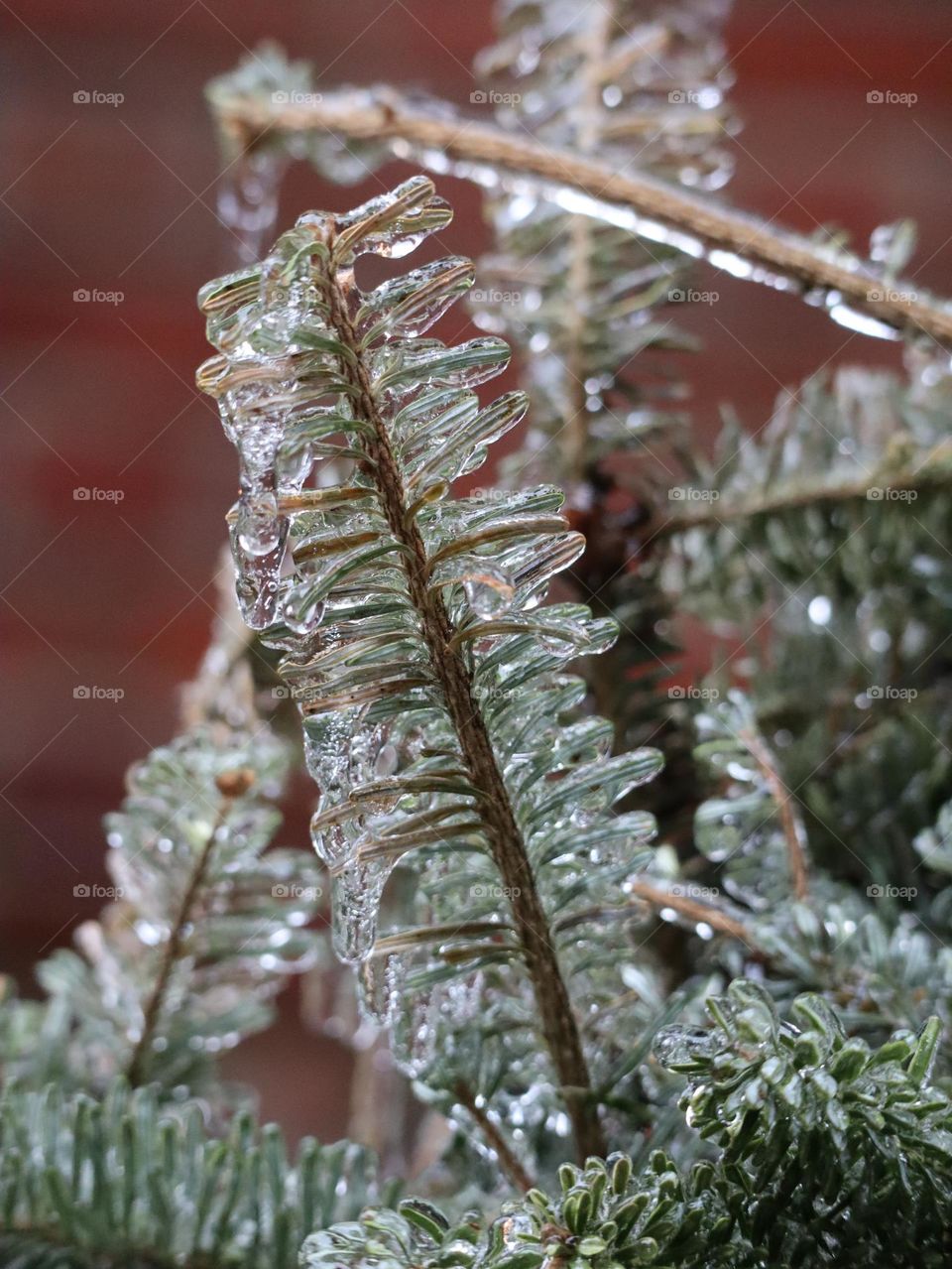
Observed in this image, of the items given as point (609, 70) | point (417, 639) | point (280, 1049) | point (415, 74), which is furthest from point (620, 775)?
point (415, 74)

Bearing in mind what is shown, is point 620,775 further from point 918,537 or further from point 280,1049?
point 280,1049

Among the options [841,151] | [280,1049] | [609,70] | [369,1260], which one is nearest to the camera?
[369,1260]

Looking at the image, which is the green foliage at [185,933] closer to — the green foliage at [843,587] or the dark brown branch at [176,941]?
the dark brown branch at [176,941]

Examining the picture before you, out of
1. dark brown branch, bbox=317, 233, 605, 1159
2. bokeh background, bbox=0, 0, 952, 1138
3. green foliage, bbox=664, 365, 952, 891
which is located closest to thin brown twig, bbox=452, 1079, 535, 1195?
dark brown branch, bbox=317, 233, 605, 1159

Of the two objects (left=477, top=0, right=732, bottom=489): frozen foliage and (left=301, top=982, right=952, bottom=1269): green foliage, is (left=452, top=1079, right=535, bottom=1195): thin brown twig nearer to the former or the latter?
(left=301, top=982, right=952, bottom=1269): green foliage

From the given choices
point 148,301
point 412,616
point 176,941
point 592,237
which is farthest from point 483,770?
point 148,301

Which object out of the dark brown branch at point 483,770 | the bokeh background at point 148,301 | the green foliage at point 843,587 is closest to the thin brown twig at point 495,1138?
the dark brown branch at point 483,770
